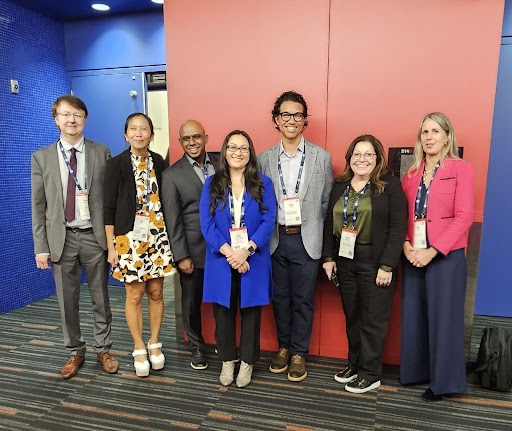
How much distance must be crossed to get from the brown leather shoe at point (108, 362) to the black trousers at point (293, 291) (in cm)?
117

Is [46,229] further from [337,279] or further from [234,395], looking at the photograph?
[337,279]

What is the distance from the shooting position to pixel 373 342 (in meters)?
2.50

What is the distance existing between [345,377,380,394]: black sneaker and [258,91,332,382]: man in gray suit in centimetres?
31

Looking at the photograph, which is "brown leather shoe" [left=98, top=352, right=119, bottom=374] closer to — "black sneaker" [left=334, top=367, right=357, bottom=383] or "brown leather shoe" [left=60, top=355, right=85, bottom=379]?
"brown leather shoe" [left=60, top=355, right=85, bottom=379]

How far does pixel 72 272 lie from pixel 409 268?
2216mm

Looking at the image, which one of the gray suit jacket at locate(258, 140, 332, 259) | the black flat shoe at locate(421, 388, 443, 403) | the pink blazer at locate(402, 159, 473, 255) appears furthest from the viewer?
the gray suit jacket at locate(258, 140, 332, 259)

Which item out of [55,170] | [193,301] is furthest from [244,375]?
[55,170]

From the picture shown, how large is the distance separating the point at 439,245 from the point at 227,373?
5.08 ft

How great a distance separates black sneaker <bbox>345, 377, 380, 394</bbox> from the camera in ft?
8.34

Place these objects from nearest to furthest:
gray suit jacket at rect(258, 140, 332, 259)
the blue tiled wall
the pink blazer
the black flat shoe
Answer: the pink blazer → the black flat shoe → gray suit jacket at rect(258, 140, 332, 259) → the blue tiled wall

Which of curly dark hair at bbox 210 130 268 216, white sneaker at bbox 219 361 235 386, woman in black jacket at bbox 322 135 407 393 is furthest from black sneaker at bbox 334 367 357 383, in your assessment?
curly dark hair at bbox 210 130 268 216

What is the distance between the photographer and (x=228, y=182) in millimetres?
2461

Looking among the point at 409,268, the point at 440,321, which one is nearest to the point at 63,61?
the point at 409,268

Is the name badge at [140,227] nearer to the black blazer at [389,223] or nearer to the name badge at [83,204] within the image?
the name badge at [83,204]
